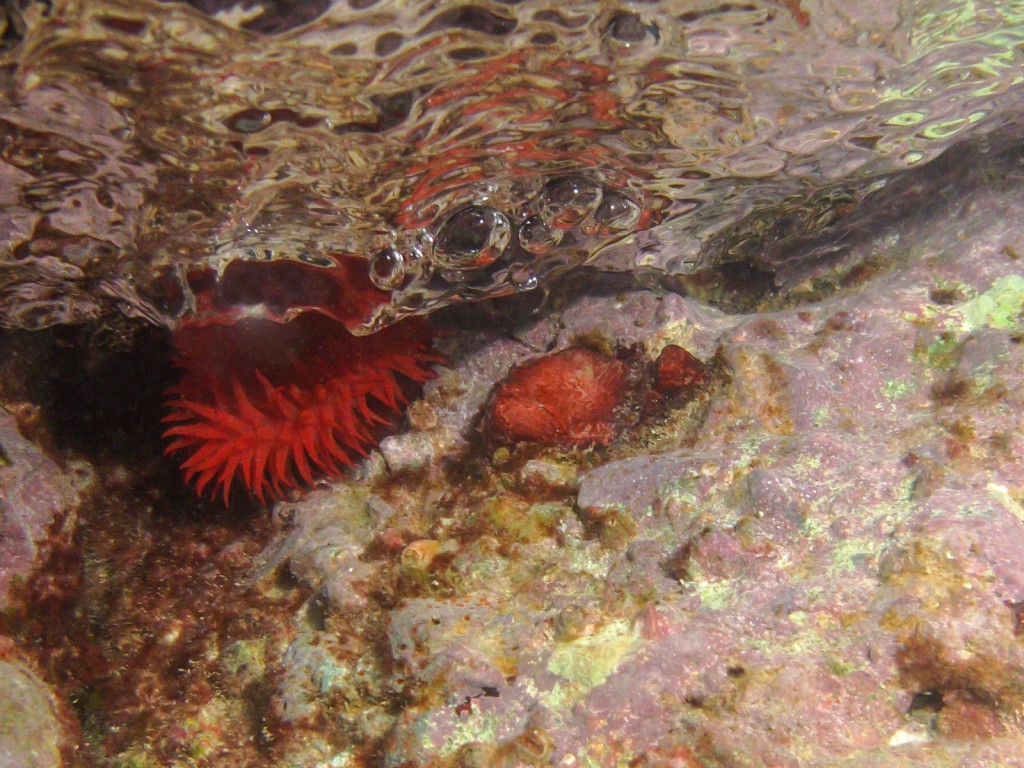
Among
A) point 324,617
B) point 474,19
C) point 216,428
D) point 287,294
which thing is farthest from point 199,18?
point 324,617

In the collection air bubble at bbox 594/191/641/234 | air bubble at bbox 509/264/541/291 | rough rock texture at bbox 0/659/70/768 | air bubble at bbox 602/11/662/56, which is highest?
air bubble at bbox 602/11/662/56

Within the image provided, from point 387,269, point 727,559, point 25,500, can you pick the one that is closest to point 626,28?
point 387,269

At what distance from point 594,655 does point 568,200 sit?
225 cm

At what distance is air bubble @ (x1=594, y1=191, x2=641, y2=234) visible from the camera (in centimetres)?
359

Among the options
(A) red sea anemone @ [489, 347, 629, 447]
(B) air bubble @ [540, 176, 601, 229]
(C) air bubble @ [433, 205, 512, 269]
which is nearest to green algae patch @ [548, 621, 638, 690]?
(A) red sea anemone @ [489, 347, 629, 447]

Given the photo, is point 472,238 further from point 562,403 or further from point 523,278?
point 562,403

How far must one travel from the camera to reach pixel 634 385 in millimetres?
3414

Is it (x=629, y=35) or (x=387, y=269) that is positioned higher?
(x=629, y=35)

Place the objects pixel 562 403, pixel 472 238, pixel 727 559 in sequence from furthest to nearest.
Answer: pixel 472 238 < pixel 562 403 < pixel 727 559

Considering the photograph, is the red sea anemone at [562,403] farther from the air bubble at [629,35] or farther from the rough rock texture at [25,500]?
the rough rock texture at [25,500]

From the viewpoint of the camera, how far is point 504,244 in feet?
11.5

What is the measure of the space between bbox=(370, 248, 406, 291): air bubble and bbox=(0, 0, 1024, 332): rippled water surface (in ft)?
0.04

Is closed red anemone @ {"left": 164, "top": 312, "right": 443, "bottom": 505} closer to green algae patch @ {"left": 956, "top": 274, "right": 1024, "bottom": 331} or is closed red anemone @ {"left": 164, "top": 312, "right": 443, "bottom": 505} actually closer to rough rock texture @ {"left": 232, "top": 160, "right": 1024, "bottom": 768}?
rough rock texture @ {"left": 232, "top": 160, "right": 1024, "bottom": 768}

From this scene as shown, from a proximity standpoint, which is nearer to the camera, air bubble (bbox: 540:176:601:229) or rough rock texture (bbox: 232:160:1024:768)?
rough rock texture (bbox: 232:160:1024:768)
